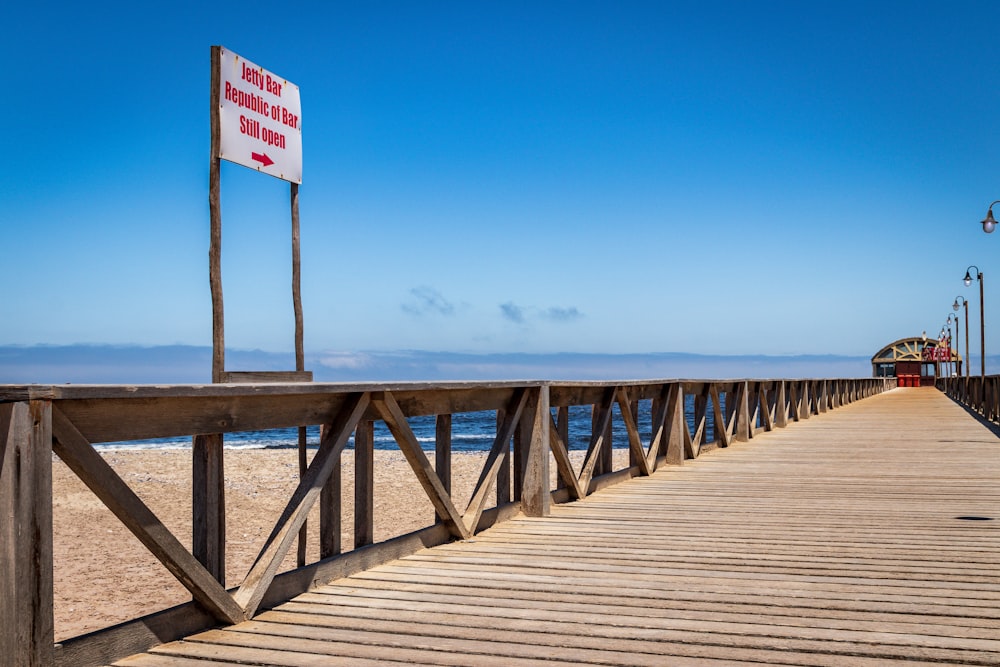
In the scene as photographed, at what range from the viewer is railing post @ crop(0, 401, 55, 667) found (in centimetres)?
258

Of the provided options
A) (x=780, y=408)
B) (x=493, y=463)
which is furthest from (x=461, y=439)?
(x=493, y=463)

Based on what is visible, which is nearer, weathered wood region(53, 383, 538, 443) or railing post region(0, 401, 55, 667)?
railing post region(0, 401, 55, 667)

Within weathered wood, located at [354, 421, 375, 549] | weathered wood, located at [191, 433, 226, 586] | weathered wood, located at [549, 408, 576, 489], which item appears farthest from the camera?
weathered wood, located at [549, 408, 576, 489]

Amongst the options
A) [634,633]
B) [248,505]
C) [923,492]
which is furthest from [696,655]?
[248,505]

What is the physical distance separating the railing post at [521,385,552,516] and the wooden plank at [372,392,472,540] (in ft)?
3.15

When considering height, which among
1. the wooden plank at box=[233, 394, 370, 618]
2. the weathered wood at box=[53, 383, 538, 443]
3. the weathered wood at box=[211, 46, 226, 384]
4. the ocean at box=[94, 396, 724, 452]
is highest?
the weathered wood at box=[211, 46, 226, 384]

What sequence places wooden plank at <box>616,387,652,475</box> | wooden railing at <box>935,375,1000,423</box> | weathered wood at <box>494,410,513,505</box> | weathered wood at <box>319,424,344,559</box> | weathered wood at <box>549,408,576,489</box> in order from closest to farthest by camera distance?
weathered wood at <box>319,424,344,559</box> → weathered wood at <box>494,410,513,505</box> → weathered wood at <box>549,408,576,489</box> → wooden plank at <box>616,387,652,475</box> → wooden railing at <box>935,375,1000,423</box>

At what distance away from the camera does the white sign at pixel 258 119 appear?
5094 millimetres

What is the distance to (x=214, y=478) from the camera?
362cm

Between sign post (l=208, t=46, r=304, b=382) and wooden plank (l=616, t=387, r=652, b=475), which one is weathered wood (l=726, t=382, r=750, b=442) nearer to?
wooden plank (l=616, t=387, r=652, b=475)

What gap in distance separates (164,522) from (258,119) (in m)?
15.2

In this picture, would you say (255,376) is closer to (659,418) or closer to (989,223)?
(659,418)

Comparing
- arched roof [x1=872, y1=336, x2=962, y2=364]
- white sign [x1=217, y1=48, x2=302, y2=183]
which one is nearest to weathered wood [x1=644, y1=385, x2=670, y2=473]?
white sign [x1=217, y1=48, x2=302, y2=183]

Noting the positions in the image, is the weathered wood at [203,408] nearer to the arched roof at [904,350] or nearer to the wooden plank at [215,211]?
the wooden plank at [215,211]
